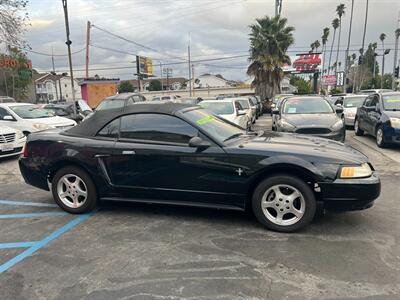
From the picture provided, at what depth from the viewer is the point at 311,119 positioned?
28.3 ft

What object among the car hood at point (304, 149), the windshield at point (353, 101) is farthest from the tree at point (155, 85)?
the car hood at point (304, 149)

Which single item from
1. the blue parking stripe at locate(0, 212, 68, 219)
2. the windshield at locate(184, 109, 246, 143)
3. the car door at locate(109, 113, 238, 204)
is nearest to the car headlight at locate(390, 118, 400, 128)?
the windshield at locate(184, 109, 246, 143)

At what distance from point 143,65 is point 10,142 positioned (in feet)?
153

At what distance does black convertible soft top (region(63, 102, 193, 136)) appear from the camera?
457 cm

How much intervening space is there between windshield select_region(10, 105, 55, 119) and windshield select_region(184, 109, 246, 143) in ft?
27.5

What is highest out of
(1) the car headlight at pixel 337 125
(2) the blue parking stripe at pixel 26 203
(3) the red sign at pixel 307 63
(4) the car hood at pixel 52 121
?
(3) the red sign at pixel 307 63

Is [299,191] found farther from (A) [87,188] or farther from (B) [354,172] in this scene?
(A) [87,188]

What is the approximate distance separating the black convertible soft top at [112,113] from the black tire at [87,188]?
1.72 ft

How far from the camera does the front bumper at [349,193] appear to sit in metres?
3.83

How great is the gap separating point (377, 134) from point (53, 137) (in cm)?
862

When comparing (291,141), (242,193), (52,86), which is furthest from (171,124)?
(52,86)

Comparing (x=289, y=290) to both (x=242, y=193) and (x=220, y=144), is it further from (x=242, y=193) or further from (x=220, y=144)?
(x=220, y=144)

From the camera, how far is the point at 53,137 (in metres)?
4.91

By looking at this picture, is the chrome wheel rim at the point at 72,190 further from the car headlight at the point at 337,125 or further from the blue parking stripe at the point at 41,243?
the car headlight at the point at 337,125
